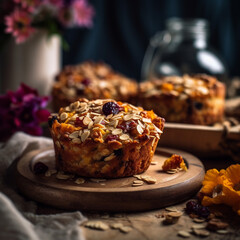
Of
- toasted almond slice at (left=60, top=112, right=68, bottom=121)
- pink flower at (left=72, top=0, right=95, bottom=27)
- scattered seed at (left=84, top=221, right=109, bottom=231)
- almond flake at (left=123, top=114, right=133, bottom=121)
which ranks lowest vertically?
scattered seed at (left=84, top=221, right=109, bottom=231)

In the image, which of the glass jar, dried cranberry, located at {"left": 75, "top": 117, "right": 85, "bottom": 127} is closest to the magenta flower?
dried cranberry, located at {"left": 75, "top": 117, "right": 85, "bottom": 127}

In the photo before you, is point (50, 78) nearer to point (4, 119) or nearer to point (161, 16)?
point (4, 119)

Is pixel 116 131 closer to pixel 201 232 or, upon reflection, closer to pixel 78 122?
pixel 78 122

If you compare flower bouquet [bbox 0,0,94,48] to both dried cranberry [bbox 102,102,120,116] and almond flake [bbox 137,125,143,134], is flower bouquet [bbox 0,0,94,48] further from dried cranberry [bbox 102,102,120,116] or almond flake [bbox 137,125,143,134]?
almond flake [bbox 137,125,143,134]

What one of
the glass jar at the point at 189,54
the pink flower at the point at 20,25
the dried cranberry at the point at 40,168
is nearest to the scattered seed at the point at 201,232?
the dried cranberry at the point at 40,168

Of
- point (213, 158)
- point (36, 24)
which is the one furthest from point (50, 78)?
point (213, 158)

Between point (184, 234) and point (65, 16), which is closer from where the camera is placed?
point (184, 234)

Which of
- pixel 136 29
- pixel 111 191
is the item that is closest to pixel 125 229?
pixel 111 191

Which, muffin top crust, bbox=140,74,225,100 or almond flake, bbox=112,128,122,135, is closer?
almond flake, bbox=112,128,122,135
